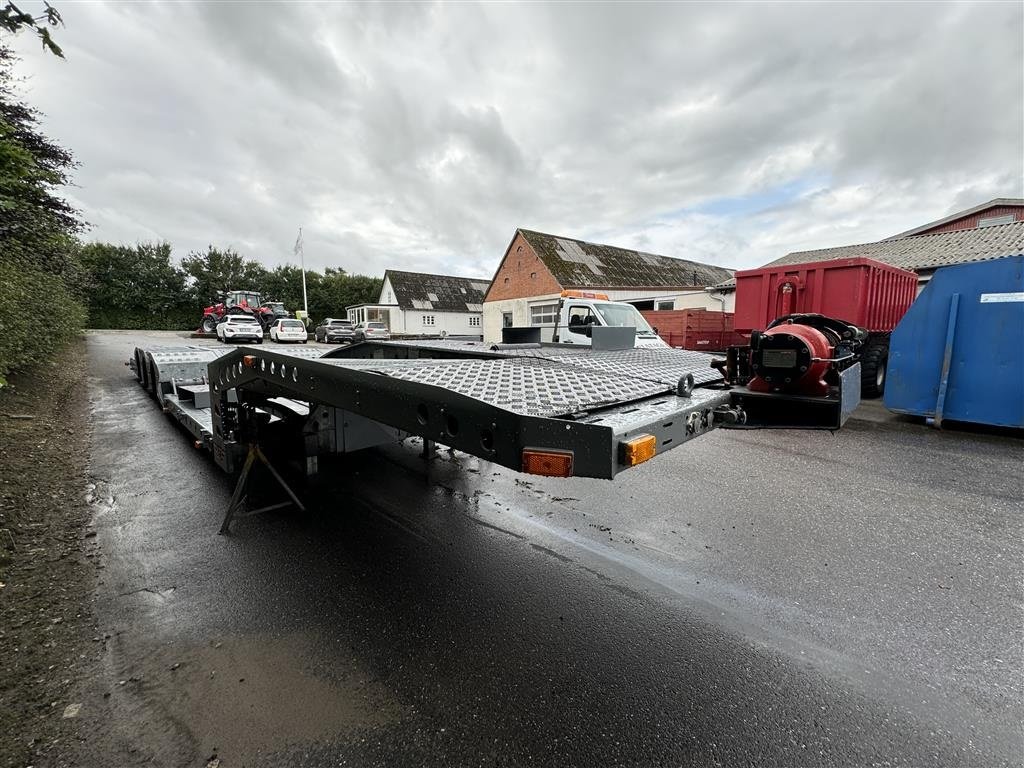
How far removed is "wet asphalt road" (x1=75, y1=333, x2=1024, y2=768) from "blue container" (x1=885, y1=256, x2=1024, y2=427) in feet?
10.3

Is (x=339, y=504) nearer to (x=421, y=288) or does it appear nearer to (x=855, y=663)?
(x=855, y=663)

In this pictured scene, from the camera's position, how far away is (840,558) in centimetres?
306

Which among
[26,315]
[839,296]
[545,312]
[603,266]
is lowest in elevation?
[26,315]

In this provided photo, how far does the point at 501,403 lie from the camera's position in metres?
1.65

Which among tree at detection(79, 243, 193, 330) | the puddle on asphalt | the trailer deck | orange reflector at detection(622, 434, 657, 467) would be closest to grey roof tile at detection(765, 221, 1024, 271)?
the trailer deck

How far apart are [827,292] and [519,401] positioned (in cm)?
903

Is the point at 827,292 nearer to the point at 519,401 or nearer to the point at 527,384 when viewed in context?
the point at 527,384

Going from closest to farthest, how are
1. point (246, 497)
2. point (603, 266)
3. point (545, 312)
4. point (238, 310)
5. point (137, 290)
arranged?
point (246, 497)
point (545, 312)
point (238, 310)
point (603, 266)
point (137, 290)

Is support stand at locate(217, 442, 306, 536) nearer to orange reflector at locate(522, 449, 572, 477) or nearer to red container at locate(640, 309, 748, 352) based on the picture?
orange reflector at locate(522, 449, 572, 477)

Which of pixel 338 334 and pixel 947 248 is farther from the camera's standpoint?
pixel 338 334

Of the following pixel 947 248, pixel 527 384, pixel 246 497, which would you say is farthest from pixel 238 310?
pixel 947 248

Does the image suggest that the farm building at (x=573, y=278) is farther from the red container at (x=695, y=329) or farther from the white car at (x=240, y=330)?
the white car at (x=240, y=330)

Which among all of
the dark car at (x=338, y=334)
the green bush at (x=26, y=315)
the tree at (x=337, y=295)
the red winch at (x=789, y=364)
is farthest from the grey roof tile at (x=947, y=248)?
the tree at (x=337, y=295)

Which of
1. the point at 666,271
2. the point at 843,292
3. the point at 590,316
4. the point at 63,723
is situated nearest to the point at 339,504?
the point at 63,723
